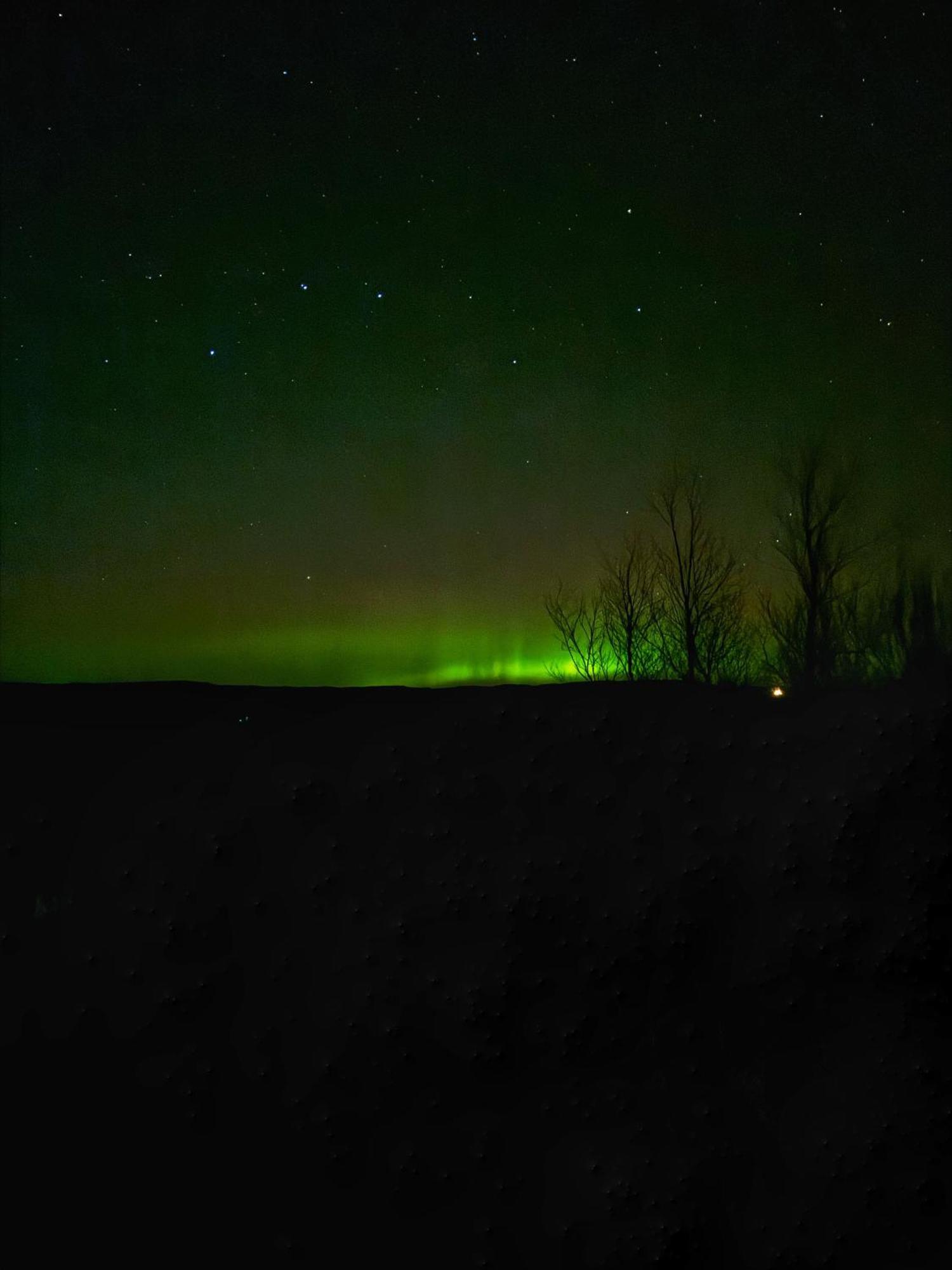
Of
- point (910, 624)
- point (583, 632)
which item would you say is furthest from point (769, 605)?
point (583, 632)

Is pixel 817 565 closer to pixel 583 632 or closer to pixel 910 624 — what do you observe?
pixel 910 624

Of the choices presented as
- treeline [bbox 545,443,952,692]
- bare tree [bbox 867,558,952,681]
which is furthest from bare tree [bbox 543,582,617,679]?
bare tree [bbox 867,558,952,681]

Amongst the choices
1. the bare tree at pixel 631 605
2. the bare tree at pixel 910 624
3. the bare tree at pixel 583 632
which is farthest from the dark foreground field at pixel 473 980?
the bare tree at pixel 910 624

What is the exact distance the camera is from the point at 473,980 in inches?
118

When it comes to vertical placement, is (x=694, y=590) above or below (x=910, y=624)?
above

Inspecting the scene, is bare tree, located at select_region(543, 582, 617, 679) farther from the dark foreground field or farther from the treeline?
the dark foreground field

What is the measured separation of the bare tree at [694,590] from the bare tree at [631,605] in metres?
0.04

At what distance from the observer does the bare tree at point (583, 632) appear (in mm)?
3635

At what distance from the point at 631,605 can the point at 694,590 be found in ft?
0.98

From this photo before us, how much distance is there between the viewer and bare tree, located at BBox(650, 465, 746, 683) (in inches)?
150

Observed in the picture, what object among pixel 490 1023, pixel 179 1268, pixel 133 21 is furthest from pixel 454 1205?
pixel 133 21

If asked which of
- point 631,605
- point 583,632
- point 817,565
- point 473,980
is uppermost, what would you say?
point 817,565

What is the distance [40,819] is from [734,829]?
2332 mm

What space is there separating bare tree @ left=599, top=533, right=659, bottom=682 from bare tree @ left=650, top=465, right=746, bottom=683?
0.04 m
